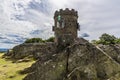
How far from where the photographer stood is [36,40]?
16925 cm

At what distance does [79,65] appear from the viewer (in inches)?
2119

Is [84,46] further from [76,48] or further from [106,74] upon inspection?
[106,74]

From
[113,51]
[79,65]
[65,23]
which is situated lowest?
[79,65]

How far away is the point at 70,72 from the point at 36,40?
382 ft

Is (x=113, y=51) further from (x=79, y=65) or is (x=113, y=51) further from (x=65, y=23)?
(x=65, y=23)

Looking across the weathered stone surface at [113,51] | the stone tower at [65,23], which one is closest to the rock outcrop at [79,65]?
the weathered stone surface at [113,51]

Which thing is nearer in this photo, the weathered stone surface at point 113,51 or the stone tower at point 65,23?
the weathered stone surface at point 113,51

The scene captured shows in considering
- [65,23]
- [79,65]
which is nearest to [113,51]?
[79,65]

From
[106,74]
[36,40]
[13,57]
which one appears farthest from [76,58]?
[36,40]

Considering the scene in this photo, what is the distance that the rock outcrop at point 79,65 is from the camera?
171ft

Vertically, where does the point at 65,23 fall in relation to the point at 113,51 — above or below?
above

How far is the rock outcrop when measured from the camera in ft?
171

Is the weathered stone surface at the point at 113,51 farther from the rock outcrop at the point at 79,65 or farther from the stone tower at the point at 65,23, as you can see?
the stone tower at the point at 65,23

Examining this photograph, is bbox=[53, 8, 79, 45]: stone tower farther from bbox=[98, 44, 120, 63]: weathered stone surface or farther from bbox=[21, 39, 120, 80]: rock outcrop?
bbox=[98, 44, 120, 63]: weathered stone surface
